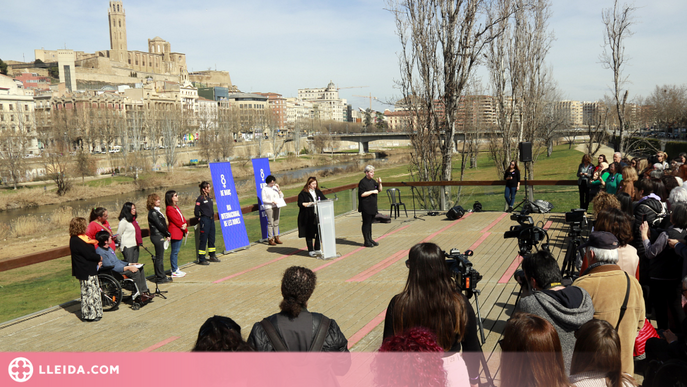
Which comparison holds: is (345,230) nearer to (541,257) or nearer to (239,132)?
(541,257)

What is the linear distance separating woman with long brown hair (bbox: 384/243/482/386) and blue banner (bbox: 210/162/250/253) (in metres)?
8.55

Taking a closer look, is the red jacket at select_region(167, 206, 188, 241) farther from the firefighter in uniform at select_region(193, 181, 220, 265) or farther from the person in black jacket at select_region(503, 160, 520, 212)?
the person in black jacket at select_region(503, 160, 520, 212)

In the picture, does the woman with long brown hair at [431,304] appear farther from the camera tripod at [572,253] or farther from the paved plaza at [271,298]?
the camera tripod at [572,253]

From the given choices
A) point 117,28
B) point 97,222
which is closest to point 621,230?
point 97,222

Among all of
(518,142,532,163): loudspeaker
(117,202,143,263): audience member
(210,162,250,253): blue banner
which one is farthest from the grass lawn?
(117,202,143,263): audience member

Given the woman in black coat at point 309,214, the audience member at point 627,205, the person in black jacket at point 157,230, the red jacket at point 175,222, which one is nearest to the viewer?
the audience member at point 627,205

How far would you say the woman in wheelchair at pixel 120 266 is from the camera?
732cm

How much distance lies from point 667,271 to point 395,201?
10621 mm

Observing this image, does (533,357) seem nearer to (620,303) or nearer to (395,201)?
(620,303)

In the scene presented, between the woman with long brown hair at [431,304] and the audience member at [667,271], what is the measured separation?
10.8 ft

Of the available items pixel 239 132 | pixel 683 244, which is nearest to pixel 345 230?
pixel 683 244

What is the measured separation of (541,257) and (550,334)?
1.32m

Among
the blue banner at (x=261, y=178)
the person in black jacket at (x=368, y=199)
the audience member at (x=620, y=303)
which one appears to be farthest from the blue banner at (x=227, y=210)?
the audience member at (x=620, y=303)

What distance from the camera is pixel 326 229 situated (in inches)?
412
